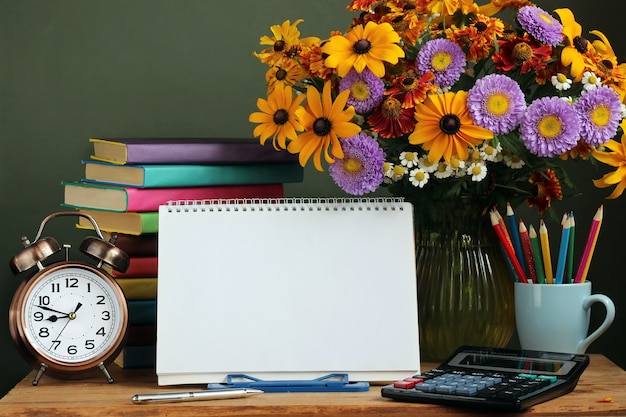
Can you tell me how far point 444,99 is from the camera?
964 millimetres

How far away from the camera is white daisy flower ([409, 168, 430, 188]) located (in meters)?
1.00

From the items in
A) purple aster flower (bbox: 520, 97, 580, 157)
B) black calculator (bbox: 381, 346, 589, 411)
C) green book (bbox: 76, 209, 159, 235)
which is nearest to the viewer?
black calculator (bbox: 381, 346, 589, 411)

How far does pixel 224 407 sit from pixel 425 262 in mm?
338

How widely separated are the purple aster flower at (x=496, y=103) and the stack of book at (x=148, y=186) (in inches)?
11.9

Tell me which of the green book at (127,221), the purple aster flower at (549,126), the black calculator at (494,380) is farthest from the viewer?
the green book at (127,221)

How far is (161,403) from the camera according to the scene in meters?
0.93

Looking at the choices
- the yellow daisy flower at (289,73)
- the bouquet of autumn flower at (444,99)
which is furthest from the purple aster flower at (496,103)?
the yellow daisy flower at (289,73)

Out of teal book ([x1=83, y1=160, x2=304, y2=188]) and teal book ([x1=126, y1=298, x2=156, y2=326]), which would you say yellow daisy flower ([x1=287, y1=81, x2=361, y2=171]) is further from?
teal book ([x1=126, y1=298, x2=156, y2=326])

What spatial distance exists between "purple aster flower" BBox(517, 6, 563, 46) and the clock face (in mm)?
578

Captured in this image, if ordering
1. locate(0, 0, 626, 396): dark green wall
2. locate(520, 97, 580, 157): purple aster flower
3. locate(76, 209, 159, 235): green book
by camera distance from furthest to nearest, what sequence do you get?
locate(0, 0, 626, 396): dark green wall, locate(76, 209, 159, 235): green book, locate(520, 97, 580, 157): purple aster flower

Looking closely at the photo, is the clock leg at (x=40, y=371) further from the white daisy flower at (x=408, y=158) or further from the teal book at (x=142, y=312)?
the white daisy flower at (x=408, y=158)

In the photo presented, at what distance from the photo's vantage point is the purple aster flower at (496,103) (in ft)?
3.17

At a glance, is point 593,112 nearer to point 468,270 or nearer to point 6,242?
point 468,270

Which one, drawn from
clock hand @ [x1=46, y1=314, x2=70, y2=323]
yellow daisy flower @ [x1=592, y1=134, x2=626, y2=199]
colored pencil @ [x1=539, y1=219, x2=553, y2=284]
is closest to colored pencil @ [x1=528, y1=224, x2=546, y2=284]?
colored pencil @ [x1=539, y1=219, x2=553, y2=284]
